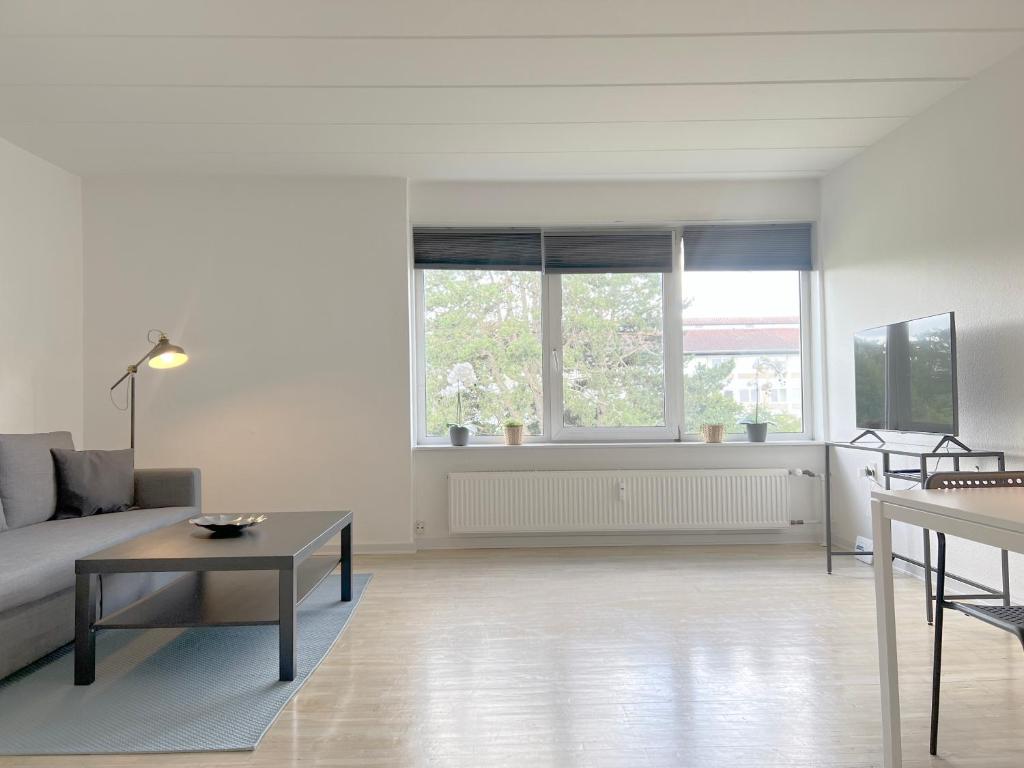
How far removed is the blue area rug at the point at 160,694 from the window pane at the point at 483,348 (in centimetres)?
226

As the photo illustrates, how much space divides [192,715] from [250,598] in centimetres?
69

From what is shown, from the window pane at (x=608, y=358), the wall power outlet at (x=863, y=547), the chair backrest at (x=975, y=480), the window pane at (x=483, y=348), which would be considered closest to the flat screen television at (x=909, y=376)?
the wall power outlet at (x=863, y=547)

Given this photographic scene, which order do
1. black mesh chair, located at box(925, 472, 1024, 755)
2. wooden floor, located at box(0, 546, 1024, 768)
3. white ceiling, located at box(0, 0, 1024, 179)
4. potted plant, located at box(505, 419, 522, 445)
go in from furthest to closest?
potted plant, located at box(505, 419, 522, 445) → white ceiling, located at box(0, 0, 1024, 179) → wooden floor, located at box(0, 546, 1024, 768) → black mesh chair, located at box(925, 472, 1024, 755)

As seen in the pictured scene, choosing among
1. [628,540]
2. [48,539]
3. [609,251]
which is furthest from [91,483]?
[609,251]

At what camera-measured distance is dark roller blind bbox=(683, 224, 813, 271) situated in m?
5.39

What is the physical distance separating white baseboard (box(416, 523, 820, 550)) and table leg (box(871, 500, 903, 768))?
127 inches

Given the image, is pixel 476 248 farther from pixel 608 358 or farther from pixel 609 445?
pixel 609 445

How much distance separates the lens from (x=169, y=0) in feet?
9.11

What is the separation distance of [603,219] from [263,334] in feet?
8.65

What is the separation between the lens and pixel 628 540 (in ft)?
17.1

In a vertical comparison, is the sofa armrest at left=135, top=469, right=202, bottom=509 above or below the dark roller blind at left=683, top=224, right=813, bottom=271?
below

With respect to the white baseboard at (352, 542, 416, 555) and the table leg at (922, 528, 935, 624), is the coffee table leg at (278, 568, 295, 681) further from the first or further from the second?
the table leg at (922, 528, 935, 624)

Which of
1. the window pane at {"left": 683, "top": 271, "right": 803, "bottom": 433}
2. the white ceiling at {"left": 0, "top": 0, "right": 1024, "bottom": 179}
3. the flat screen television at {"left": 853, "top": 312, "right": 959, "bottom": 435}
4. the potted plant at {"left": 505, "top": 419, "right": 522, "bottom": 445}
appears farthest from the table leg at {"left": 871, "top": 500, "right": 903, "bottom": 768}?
the window pane at {"left": 683, "top": 271, "right": 803, "bottom": 433}

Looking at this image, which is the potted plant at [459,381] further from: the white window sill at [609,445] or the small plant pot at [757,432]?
the small plant pot at [757,432]
